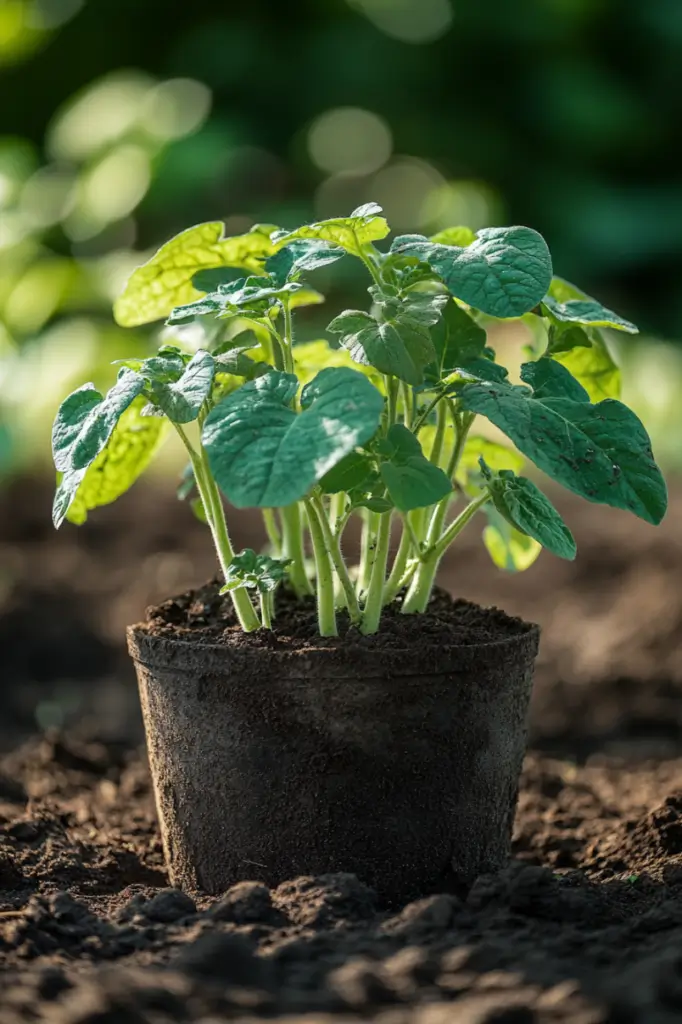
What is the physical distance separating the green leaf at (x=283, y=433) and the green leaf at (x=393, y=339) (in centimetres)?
6

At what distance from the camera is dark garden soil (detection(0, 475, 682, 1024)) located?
3.07 feet

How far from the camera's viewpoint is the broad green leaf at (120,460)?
A: 1.46 metres

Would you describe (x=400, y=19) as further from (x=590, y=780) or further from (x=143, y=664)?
(x=143, y=664)

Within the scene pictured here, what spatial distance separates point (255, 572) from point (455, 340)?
388mm

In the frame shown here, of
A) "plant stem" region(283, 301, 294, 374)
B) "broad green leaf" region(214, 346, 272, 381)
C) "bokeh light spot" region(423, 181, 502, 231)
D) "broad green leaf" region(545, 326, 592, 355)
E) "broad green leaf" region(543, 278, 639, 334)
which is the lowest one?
"broad green leaf" region(214, 346, 272, 381)

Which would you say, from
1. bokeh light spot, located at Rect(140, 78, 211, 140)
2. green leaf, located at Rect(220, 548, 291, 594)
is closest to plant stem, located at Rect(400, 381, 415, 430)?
green leaf, located at Rect(220, 548, 291, 594)

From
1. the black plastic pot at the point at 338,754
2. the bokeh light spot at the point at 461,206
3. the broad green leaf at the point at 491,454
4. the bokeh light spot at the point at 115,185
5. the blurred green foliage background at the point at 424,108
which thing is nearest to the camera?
the black plastic pot at the point at 338,754

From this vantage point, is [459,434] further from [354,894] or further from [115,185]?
[115,185]

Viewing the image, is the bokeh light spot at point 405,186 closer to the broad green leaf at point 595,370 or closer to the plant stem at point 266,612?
the broad green leaf at point 595,370

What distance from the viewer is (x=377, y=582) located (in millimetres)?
1327

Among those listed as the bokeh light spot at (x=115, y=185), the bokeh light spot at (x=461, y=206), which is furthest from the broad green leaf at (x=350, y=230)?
the bokeh light spot at (x=461, y=206)

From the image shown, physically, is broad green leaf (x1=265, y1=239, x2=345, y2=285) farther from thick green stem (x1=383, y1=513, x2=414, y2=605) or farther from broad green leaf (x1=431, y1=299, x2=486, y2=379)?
thick green stem (x1=383, y1=513, x2=414, y2=605)

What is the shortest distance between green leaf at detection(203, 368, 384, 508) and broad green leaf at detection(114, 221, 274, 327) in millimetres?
332

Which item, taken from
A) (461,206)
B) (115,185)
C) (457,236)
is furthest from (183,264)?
(461,206)
